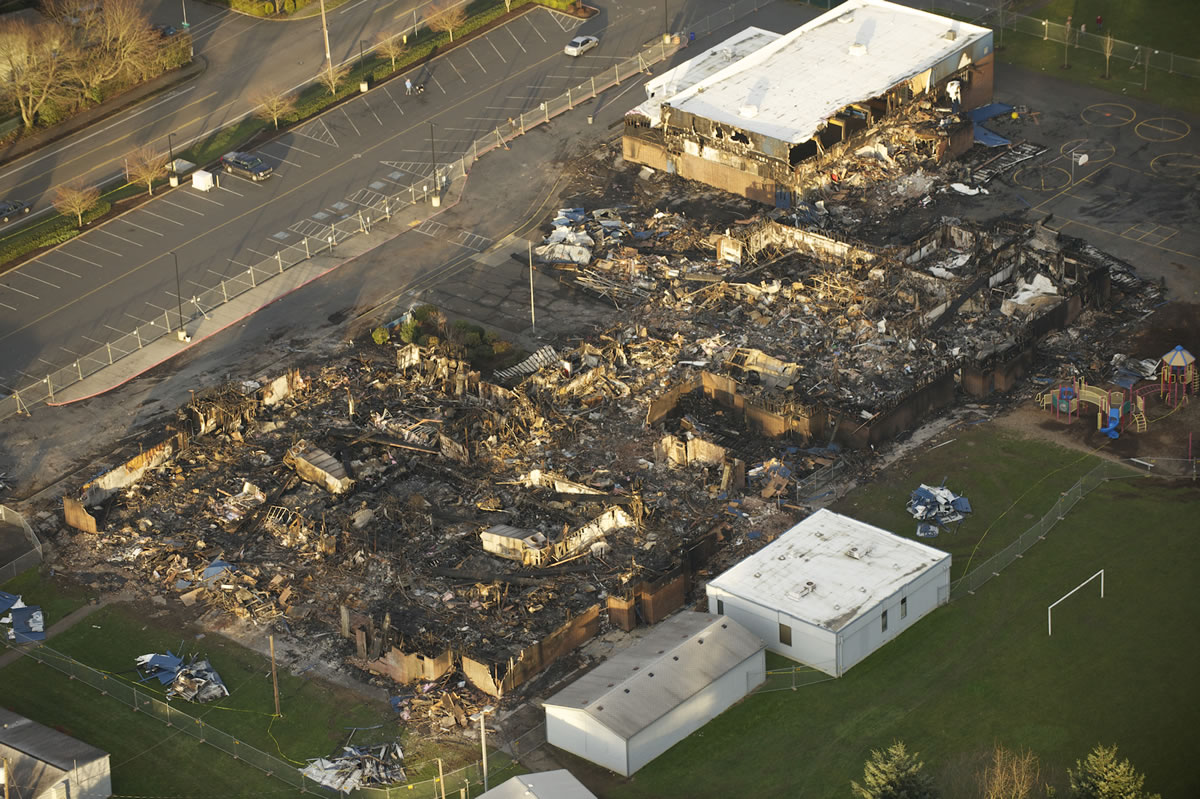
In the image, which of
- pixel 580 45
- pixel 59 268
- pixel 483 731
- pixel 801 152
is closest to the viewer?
pixel 483 731

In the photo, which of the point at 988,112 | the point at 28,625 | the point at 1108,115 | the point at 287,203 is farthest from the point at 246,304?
the point at 1108,115

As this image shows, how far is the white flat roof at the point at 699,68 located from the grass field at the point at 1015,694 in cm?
5189

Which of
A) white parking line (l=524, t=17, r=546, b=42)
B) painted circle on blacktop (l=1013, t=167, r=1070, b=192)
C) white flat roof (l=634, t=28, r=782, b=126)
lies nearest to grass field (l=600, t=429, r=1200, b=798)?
painted circle on blacktop (l=1013, t=167, r=1070, b=192)

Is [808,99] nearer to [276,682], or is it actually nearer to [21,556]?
[276,682]

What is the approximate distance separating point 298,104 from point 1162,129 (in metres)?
64.5

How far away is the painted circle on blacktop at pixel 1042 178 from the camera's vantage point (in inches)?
5108

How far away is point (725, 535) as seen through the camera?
→ 97.2 meters

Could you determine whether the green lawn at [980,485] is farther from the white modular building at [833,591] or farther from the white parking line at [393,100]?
the white parking line at [393,100]

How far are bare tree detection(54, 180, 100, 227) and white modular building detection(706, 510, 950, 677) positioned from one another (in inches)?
2338

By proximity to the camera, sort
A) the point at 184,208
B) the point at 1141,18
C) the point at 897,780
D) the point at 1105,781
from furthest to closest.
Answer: the point at 1141,18
the point at 184,208
the point at 897,780
the point at 1105,781

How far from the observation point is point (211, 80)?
147 metres

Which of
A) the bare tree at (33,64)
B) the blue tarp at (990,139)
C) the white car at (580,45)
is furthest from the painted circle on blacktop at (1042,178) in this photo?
the bare tree at (33,64)

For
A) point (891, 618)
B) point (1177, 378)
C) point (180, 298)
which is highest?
point (180, 298)

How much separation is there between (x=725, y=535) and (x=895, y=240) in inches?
1366
